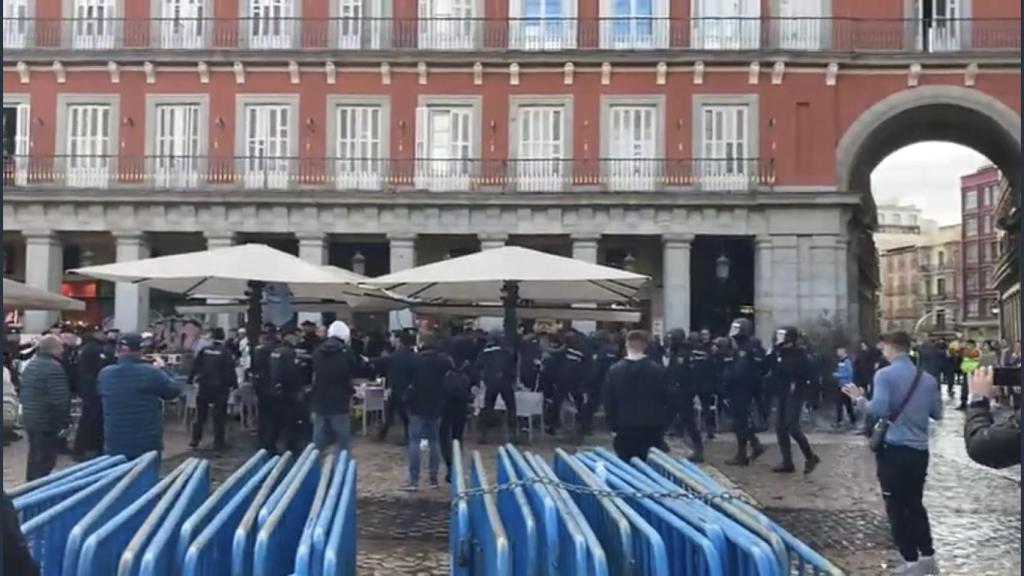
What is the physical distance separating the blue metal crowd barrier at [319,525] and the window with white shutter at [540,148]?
2589 cm

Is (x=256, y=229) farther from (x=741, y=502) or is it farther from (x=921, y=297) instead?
(x=921, y=297)

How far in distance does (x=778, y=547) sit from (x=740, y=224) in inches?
1103

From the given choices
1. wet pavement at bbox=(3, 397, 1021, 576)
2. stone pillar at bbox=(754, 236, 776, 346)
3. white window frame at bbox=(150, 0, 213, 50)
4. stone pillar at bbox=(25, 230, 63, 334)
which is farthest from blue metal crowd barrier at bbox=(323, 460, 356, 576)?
white window frame at bbox=(150, 0, 213, 50)

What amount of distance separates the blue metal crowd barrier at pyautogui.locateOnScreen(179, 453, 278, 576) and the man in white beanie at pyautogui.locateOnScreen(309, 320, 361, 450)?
21.3 feet

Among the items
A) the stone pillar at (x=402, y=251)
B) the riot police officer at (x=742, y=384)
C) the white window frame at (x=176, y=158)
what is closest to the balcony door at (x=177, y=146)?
the white window frame at (x=176, y=158)

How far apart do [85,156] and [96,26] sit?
148 inches

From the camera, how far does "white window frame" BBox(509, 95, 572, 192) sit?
107ft

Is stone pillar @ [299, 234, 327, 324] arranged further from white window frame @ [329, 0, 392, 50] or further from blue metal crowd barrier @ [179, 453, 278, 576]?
blue metal crowd barrier @ [179, 453, 278, 576]

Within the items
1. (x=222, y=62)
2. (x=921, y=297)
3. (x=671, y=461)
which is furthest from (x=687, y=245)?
(x=921, y=297)

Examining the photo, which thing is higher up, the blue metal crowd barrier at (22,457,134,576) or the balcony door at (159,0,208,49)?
the balcony door at (159,0,208,49)

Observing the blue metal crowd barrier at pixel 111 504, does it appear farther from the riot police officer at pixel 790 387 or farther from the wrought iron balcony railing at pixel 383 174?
the wrought iron balcony railing at pixel 383 174

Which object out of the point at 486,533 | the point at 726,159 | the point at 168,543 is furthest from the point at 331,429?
the point at 726,159

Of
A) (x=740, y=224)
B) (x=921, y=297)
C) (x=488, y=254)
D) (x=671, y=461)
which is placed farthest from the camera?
(x=921, y=297)

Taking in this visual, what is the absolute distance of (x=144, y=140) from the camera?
109ft
